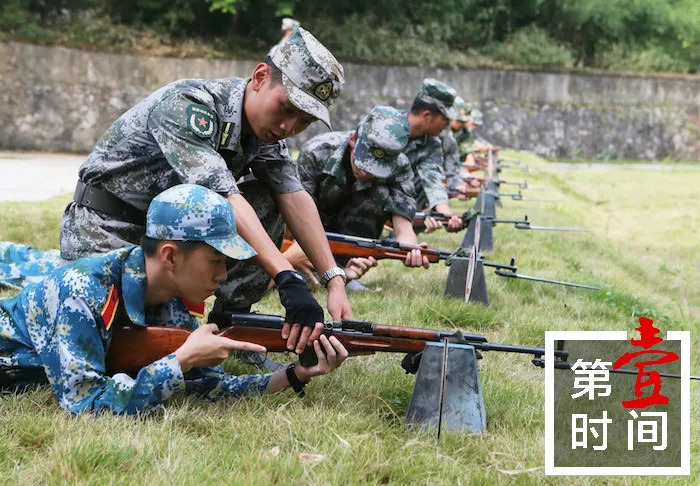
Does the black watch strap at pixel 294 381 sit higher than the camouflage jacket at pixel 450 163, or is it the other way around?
the camouflage jacket at pixel 450 163

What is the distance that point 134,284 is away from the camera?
337cm

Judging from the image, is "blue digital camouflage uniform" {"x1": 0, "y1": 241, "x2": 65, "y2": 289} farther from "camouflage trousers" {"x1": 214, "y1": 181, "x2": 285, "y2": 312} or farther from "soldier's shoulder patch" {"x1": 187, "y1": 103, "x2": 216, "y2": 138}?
"soldier's shoulder patch" {"x1": 187, "y1": 103, "x2": 216, "y2": 138}

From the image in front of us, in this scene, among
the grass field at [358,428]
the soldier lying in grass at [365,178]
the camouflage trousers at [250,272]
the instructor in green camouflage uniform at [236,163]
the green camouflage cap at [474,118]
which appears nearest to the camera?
the grass field at [358,428]

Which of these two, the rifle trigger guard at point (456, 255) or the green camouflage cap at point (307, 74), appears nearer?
the green camouflage cap at point (307, 74)

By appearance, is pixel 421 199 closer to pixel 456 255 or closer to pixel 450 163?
pixel 450 163

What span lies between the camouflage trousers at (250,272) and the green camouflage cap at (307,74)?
3.06 feet

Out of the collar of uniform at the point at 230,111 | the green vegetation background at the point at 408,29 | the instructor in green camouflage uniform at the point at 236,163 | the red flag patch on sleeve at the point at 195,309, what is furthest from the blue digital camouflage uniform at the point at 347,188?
the green vegetation background at the point at 408,29

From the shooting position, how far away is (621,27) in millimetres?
34156

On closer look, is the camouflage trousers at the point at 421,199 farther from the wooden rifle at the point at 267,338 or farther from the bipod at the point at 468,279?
the wooden rifle at the point at 267,338

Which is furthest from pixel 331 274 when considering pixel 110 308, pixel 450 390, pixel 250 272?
pixel 110 308

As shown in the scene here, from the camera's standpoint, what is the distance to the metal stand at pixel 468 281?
20.1 ft

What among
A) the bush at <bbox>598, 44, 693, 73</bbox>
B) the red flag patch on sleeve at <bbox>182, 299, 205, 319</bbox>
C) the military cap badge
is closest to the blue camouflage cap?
the red flag patch on sleeve at <bbox>182, 299, 205, 319</bbox>

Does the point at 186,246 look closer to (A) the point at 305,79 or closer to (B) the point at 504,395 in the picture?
(A) the point at 305,79

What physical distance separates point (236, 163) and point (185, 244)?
1256 millimetres
